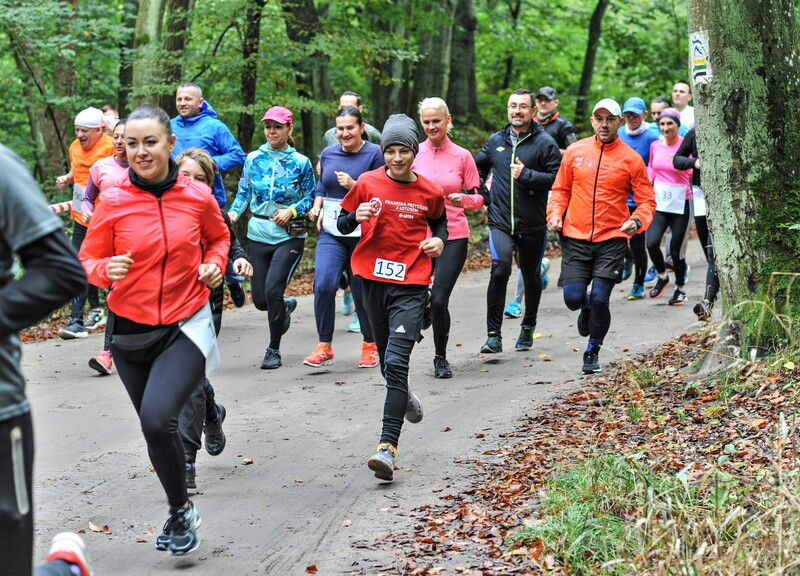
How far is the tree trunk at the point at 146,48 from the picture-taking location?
658 inches

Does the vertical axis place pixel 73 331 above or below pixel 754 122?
below

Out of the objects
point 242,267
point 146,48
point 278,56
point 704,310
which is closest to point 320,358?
point 704,310

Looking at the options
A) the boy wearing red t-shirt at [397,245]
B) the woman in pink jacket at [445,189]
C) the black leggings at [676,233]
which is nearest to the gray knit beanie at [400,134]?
the boy wearing red t-shirt at [397,245]

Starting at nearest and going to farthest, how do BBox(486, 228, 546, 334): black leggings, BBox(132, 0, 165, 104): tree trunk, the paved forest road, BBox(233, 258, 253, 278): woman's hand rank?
the paved forest road, BBox(233, 258, 253, 278): woman's hand, BBox(486, 228, 546, 334): black leggings, BBox(132, 0, 165, 104): tree trunk

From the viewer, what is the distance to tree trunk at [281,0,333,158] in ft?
60.9

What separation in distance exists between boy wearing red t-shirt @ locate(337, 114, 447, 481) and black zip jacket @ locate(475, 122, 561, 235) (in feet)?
10.8

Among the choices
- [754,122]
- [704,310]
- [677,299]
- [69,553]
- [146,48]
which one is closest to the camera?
[69,553]

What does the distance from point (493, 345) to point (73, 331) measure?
510cm

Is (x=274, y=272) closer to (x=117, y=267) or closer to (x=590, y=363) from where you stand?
(x=590, y=363)

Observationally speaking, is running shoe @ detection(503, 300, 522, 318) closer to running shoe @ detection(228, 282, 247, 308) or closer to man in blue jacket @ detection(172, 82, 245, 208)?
man in blue jacket @ detection(172, 82, 245, 208)

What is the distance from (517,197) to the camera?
1105 cm

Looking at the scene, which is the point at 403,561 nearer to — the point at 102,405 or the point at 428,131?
the point at 102,405

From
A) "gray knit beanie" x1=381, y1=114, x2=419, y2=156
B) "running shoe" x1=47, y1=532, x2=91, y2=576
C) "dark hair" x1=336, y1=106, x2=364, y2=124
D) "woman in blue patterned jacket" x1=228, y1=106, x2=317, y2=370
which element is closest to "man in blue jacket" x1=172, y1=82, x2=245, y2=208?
"woman in blue patterned jacket" x1=228, y1=106, x2=317, y2=370

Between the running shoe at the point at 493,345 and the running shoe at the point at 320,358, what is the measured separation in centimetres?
166
